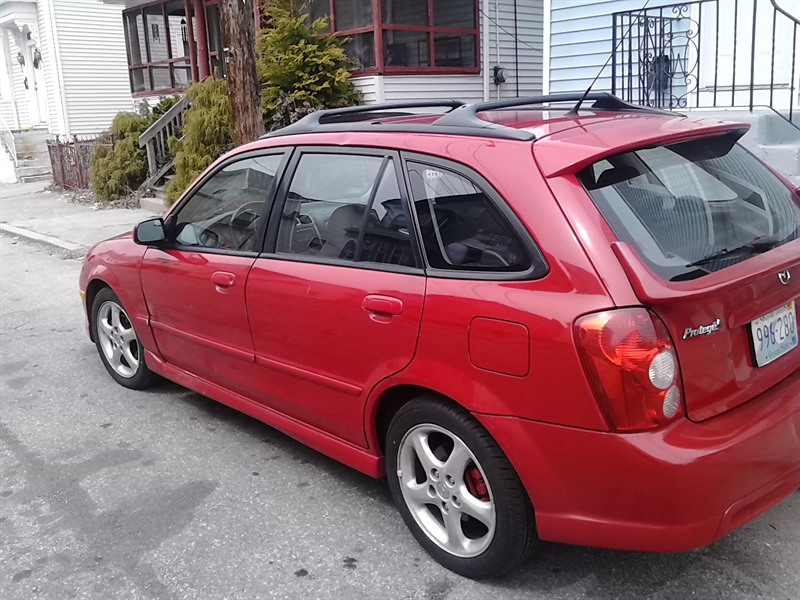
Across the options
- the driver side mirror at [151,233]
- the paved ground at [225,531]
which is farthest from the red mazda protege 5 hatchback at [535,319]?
the driver side mirror at [151,233]

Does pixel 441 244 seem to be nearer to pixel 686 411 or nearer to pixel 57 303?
pixel 686 411

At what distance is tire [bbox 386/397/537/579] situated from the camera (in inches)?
106

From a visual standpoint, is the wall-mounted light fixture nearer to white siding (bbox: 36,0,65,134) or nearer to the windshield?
the windshield

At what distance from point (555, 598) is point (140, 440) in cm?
253

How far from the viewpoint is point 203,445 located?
13.9 feet

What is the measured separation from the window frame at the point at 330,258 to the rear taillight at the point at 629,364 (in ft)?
2.51

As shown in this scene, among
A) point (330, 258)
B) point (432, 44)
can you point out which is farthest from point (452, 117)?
point (432, 44)

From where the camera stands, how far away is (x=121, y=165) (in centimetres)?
1511

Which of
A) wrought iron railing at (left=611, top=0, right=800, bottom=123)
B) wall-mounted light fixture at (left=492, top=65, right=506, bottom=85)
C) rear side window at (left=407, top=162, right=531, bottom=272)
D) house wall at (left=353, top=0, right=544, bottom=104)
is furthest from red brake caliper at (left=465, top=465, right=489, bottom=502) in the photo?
wall-mounted light fixture at (left=492, top=65, right=506, bottom=85)

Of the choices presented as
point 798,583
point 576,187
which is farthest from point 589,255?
point 798,583

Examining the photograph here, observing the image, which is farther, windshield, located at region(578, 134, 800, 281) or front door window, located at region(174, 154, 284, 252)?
front door window, located at region(174, 154, 284, 252)

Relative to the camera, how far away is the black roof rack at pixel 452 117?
2.94 m

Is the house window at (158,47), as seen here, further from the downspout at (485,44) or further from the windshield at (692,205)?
the windshield at (692,205)

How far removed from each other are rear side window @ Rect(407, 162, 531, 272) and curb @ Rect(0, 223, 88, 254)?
8.53 metres
